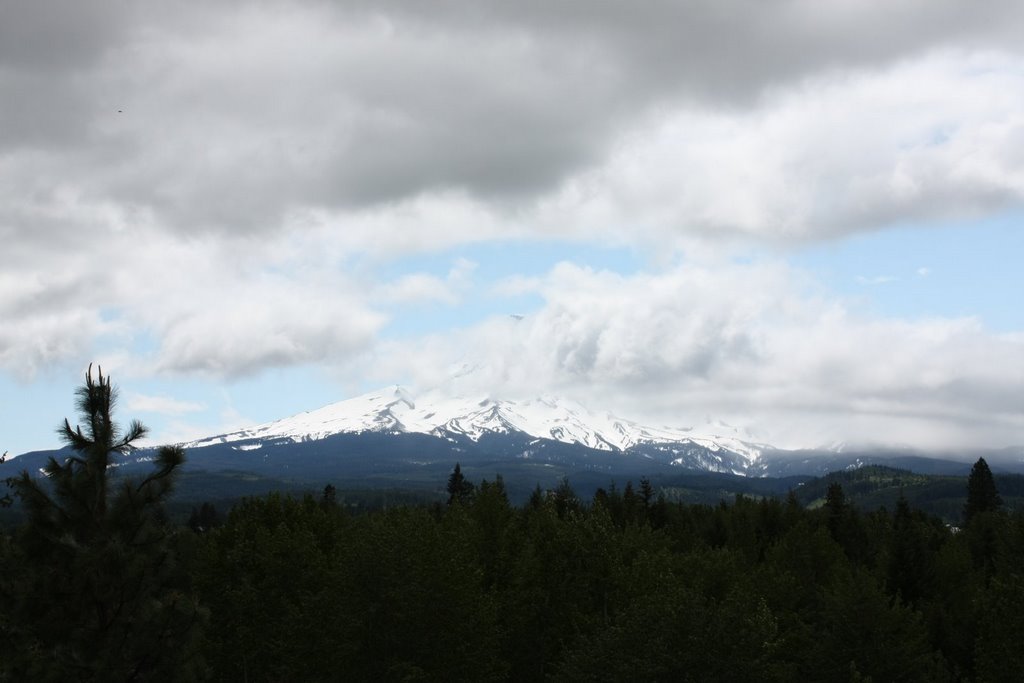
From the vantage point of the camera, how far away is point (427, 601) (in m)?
43.3

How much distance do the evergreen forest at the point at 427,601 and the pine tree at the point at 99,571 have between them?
5 cm

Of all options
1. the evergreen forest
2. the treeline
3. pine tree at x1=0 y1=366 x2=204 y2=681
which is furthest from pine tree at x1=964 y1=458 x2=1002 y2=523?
pine tree at x1=0 y1=366 x2=204 y2=681

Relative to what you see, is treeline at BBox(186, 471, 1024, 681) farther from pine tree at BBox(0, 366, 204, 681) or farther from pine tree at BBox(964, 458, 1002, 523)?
pine tree at BBox(964, 458, 1002, 523)

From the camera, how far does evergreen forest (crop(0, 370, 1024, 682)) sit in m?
21.1

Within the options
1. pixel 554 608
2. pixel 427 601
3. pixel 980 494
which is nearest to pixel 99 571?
pixel 427 601

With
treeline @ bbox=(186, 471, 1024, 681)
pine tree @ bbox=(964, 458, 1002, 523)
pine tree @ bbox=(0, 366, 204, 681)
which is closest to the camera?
pine tree @ bbox=(0, 366, 204, 681)

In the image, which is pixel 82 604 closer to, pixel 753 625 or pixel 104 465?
pixel 104 465

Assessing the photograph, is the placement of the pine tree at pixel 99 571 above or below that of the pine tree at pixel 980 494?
above

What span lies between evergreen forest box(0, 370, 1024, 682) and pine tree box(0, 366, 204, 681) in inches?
1.8

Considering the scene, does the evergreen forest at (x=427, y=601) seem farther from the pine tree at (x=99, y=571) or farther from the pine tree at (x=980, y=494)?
the pine tree at (x=980, y=494)

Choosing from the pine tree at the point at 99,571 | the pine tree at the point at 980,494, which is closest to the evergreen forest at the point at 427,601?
the pine tree at the point at 99,571

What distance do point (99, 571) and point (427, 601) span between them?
79.8ft

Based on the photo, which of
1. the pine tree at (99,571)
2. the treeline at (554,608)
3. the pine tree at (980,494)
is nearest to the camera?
the pine tree at (99,571)

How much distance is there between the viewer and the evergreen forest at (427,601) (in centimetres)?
2111
